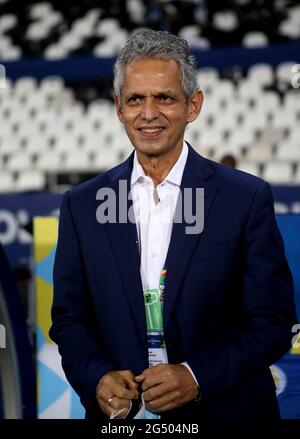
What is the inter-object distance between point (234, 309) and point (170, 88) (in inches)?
19.7

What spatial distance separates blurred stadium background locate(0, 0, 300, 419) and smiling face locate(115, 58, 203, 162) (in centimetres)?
457

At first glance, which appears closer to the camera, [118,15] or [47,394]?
[47,394]

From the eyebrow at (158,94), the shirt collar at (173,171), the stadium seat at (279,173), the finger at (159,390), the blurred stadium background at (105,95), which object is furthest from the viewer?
the stadium seat at (279,173)

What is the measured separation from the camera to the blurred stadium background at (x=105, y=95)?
32.2 ft

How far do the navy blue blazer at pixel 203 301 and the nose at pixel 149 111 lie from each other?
0.57ft

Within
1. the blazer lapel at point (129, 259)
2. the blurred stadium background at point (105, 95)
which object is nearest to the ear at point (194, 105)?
the blazer lapel at point (129, 259)

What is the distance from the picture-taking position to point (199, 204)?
193cm

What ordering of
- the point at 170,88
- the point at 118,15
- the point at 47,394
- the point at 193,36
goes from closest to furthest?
1. the point at 170,88
2. the point at 47,394
3. the point at 193,36
4. the point at 118,15

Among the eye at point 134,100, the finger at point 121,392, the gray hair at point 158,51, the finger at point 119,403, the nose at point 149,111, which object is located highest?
the gray hair at point 158,51

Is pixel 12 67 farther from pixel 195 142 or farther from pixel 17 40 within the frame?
pixel 17 40

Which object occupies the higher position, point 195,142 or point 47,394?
point 195,142

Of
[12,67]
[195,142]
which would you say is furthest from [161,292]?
[195,142]

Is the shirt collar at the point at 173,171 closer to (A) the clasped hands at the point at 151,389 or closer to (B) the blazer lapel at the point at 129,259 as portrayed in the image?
(B) the blazer lapel at the point at 129,259

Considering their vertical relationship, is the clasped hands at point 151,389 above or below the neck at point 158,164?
below
